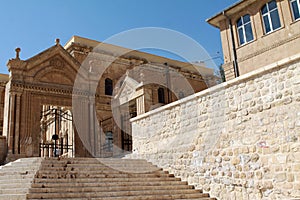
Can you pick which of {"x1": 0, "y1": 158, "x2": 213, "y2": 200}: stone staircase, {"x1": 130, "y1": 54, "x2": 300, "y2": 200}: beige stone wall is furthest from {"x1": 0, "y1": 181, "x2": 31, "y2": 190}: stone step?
{"x1": 130, "y1": 54, "x2": 300, "y2": 200}: beige stone wall

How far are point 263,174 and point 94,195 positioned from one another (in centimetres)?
427

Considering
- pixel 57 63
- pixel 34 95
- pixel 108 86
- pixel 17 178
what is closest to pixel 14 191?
pixel 17 178

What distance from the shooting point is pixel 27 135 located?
1560 cm

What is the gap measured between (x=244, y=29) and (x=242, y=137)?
10.6 meters

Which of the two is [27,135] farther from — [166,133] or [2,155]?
[166,133]

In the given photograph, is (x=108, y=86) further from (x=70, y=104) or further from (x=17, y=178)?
(x=17, y=178)

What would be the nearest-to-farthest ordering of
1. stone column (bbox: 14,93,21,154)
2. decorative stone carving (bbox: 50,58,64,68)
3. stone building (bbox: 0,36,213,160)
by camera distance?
1. stone column (bbox: 14,93,21,154)
2. stone building (bbox: 0,36,213,160)
3. decorative stone carving (bbox: 50,58,64,68)

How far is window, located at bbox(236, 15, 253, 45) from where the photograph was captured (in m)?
17.0

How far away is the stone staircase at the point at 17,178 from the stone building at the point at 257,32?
12.2 meters

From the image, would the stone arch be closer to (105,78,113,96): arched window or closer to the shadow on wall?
the shadow on wall

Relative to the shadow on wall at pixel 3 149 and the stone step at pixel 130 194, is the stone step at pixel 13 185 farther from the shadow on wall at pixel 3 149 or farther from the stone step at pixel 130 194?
the shadow on wall at pixel 3 149

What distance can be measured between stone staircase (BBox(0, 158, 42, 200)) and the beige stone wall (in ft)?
14.9

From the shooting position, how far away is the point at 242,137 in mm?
8469

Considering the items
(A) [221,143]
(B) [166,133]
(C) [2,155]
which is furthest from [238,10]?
(C) [2,155]
